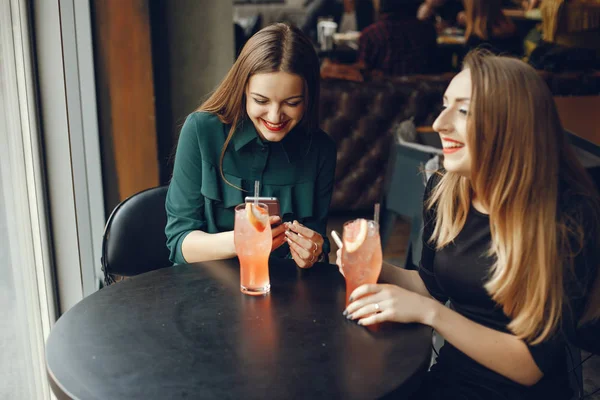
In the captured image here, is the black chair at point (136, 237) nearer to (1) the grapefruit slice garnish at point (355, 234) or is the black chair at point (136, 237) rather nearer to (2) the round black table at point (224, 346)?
(2) the round black table at point (224, 346)

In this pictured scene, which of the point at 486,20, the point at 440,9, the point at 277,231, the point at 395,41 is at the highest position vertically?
the point at 440,9

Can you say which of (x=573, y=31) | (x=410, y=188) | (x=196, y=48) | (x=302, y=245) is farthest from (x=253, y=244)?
(x=573, y=31)

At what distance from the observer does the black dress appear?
1.30m

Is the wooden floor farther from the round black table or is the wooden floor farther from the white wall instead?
the round black table

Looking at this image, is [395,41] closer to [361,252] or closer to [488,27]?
[488,27]

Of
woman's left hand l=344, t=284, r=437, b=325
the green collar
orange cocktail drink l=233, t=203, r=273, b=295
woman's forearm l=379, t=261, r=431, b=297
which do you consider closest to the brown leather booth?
the green collar

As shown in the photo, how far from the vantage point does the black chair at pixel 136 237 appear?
1.77 meters

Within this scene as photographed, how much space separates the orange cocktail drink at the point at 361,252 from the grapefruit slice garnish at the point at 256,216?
0.18 meters

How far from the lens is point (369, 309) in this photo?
125 centimetres

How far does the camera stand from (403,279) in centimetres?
152

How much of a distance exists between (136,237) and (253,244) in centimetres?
56

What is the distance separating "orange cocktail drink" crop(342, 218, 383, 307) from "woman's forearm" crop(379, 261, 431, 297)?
13 cm

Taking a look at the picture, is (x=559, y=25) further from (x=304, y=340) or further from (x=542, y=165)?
(x=304, y=340)

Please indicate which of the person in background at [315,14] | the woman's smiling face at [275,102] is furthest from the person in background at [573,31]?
the woman's smiling face at [275,102]
